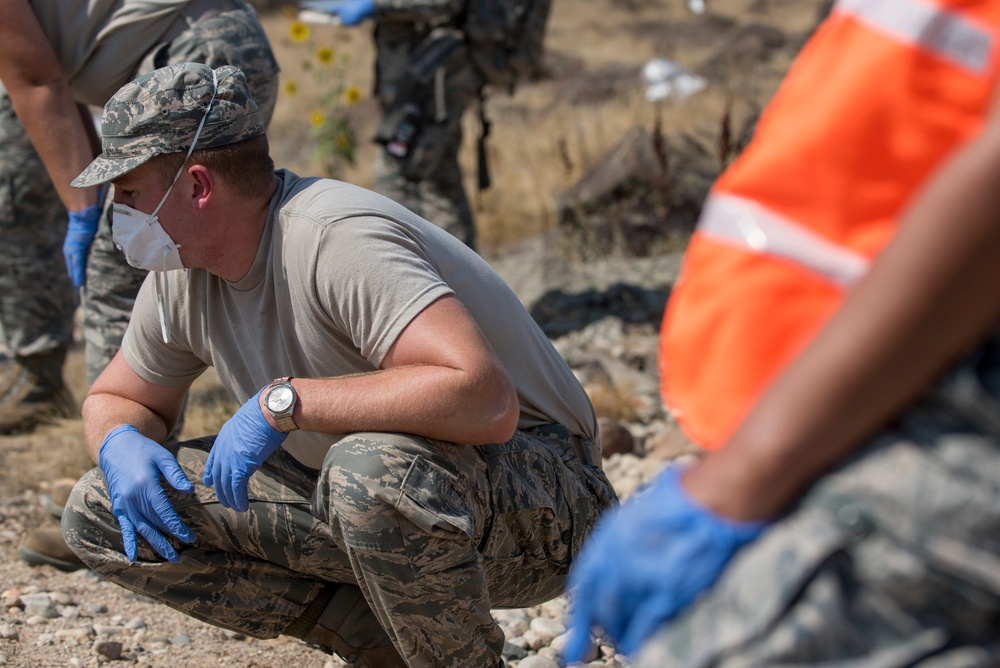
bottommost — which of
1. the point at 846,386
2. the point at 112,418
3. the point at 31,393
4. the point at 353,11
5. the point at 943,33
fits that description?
the point at 31,393

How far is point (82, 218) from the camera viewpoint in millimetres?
3268

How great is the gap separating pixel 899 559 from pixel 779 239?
0.33 meters

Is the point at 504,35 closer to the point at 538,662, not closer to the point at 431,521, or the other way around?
the point at 538,662

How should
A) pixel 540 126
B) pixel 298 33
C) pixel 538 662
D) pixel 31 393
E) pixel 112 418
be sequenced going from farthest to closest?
pixel 540 126 → pixel 298 33 → pixel 31 393 → pixel 538 662 → pixel 112 418

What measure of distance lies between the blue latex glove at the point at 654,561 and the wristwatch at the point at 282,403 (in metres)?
1.00

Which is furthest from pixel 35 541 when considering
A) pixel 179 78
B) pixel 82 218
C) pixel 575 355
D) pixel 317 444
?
pixel 575 355

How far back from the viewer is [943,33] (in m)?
1.07

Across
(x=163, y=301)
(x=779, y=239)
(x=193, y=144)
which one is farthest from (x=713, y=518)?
(x=163, y=301)

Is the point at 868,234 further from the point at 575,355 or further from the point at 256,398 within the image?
the point at 575,355

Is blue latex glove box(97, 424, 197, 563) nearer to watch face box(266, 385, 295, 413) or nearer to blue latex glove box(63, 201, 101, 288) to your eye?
watch face box(266, 385, 295, 413)

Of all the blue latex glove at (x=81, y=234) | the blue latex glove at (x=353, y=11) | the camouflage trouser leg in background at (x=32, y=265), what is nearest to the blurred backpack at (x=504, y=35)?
the blue latex glove at (x=353, y=11)

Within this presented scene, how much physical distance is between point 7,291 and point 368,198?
261 cm

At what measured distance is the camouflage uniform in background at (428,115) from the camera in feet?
18.3

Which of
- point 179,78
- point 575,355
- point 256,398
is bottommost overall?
point 575,355
